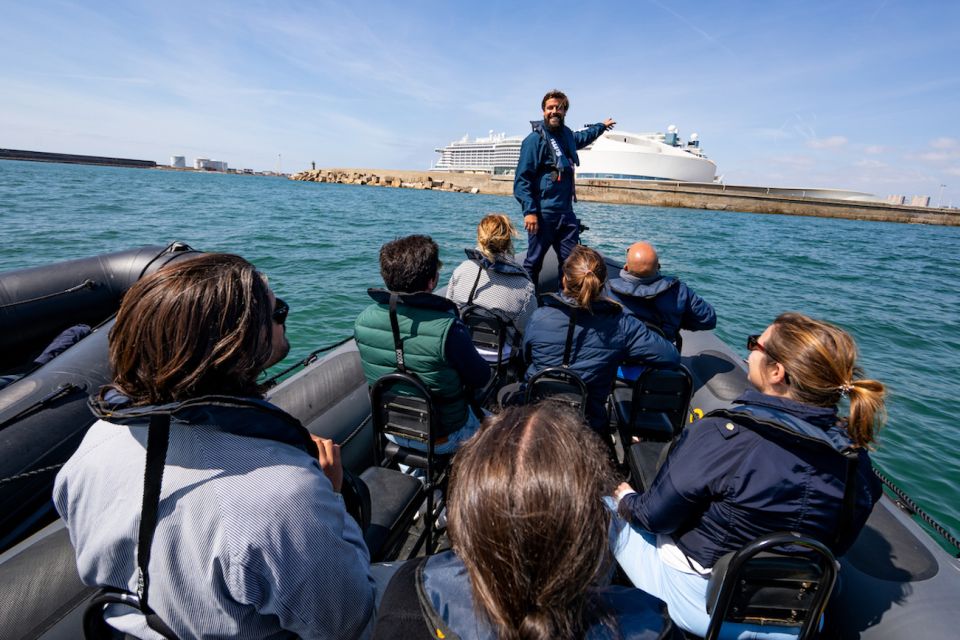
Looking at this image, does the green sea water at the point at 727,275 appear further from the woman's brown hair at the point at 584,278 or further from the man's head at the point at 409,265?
the man's head at the point at 409,265

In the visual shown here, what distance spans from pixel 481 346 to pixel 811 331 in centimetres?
208

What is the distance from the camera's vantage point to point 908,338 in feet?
27.8

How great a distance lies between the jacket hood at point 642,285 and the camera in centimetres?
319

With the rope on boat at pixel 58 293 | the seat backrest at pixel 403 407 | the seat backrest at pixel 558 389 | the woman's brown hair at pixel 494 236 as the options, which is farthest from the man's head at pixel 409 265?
the rope on boat at pixel 58 293

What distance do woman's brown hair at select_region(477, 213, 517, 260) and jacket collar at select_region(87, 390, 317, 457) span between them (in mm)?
2518

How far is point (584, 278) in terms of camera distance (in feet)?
8.20

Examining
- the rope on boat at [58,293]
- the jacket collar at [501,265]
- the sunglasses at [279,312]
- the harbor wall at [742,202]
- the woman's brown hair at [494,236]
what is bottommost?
the rope on boat at [58,293]

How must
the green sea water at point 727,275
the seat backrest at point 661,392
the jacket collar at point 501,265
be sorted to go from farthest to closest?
the green sea water at point 727,275 < the jacket collar at point 501,265 < the seat backrest at point 661,392

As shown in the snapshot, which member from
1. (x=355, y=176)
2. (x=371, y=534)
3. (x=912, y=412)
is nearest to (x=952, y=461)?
(x=912, y=412)

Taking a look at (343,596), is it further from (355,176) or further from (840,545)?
(355,176)

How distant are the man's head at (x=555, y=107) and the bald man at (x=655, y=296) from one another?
190cm

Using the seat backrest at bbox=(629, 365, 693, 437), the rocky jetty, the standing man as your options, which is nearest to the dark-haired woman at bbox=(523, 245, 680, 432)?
the seat backrest at bbox=(629, 365, 693, 437)

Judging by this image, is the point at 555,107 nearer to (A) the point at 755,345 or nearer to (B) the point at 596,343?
(B) the point at 596,343

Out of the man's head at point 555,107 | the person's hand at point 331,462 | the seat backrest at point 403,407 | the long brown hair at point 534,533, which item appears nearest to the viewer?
the long brown hair at point 534,533
